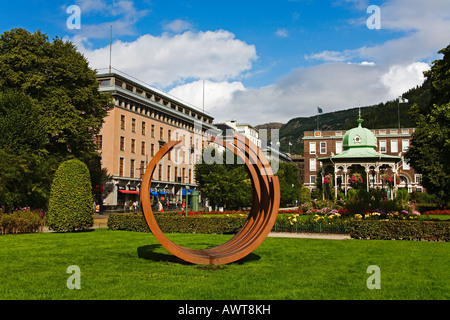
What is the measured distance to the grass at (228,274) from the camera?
785 cm

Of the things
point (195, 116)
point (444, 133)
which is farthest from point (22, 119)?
point (195, 116)

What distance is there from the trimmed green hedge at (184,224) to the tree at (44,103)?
5486mm

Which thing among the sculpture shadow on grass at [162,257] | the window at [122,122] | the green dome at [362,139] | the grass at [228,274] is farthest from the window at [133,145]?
the sculpture shadow on grass at [162,257]

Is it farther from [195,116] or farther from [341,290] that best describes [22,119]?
[195,116]

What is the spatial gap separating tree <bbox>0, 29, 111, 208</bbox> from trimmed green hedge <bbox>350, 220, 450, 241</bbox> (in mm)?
18512

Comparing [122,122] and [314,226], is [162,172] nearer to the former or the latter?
[122,122]

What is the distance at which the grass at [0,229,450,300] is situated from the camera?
7.85 m

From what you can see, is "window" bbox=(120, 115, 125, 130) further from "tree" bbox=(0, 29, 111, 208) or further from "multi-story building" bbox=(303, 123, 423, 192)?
"multi-story building" bbox=(303, 123, 423, 192)

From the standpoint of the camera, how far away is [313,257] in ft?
42.4

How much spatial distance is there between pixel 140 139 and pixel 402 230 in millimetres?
46963

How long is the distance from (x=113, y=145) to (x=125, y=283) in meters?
48.4

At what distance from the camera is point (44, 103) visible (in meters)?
34.0

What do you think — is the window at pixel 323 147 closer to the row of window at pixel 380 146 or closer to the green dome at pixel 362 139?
the row of window at pixel 380 146
